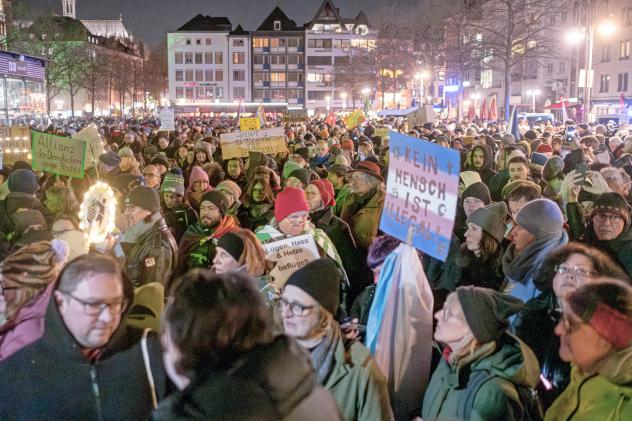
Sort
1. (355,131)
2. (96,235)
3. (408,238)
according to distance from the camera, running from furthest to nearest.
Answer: (355,131) → (96,235) → (408,238)

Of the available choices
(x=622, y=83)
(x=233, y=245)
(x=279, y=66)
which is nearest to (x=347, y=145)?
(x=233, y=245)

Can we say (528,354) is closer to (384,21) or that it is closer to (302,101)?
(384,21)

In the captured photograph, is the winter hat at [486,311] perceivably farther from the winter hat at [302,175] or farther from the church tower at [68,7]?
the church tower at [68,7]

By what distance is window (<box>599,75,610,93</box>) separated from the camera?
2239 inches

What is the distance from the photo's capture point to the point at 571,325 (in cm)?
287

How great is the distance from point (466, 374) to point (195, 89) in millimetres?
110939

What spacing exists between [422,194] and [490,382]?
1.46 m

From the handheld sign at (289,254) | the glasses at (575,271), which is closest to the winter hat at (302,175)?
the handheld sign at (289,254)

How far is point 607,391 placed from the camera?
8.97ft

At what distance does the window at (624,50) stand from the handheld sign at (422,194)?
183 feet

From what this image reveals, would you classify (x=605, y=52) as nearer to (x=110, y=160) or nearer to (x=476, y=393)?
(x=110, y=160)

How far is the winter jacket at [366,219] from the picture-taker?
6.97 meters

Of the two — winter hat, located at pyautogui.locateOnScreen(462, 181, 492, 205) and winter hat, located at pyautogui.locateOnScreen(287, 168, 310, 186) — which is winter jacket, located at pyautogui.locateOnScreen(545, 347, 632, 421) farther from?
winter hat, located at pyautogui.locateOnScreen(287, 168, 310, 186)

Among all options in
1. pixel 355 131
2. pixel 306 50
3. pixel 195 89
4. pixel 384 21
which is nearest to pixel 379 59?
pixel 384 21
